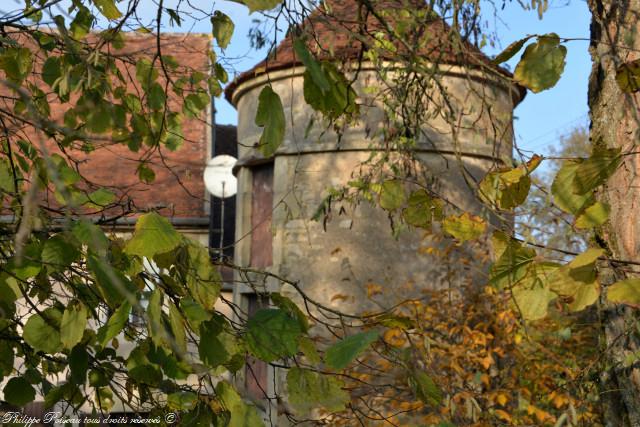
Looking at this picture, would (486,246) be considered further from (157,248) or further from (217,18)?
(157,248)

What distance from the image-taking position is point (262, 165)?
11531 millimetres

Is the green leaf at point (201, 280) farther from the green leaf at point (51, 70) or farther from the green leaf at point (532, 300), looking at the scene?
the green leaf at point (51, 70)

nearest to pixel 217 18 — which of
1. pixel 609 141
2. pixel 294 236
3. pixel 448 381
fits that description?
pixel 609 141

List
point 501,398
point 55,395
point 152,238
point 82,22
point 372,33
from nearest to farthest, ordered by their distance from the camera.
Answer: point 152,238, point 55,395, point 82,22, point 372,33, point 501,398

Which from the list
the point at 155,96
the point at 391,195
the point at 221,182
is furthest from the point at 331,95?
the point at 221,182

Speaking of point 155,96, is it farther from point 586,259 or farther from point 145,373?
point 586,259

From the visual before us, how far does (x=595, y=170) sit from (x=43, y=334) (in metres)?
1.60

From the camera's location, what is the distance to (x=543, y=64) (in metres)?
2.41

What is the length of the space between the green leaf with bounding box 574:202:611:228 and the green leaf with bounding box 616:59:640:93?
55 cm

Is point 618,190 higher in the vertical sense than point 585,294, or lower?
higher

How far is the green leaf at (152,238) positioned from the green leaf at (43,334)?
1.83ft

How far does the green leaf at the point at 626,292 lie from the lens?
2074 millimetres

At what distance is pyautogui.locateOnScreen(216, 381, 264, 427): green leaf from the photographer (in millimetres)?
2297

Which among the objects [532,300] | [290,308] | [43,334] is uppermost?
[532,300]
